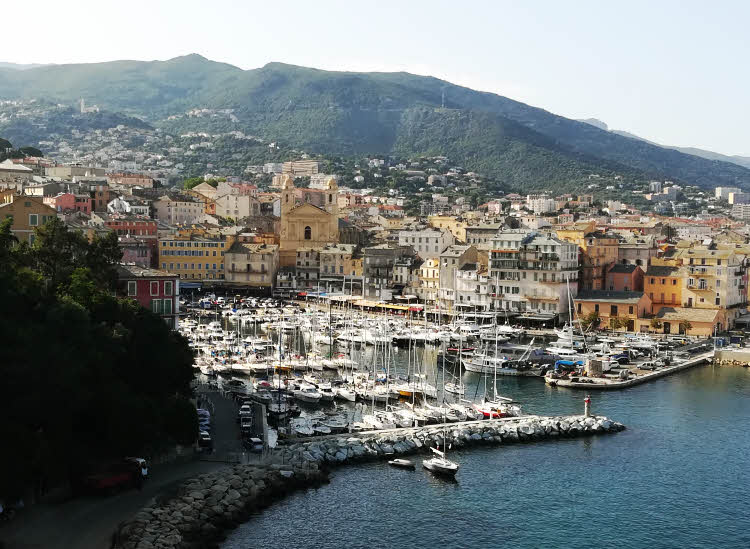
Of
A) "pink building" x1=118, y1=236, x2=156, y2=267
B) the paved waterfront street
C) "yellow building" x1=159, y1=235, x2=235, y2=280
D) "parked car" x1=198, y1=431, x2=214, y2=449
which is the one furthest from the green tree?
the paved waterfront street

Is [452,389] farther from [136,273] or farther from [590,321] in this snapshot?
[590,321]

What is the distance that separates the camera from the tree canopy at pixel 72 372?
21688 mm

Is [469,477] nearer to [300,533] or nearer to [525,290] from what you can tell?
[300,533]

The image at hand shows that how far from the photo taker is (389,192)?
15862 centimetres

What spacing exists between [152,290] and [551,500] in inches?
692

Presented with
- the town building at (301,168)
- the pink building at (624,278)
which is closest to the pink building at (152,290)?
the pink building at (624,278)

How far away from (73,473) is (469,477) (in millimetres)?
11550

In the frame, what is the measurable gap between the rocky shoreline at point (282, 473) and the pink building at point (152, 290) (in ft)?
31.8

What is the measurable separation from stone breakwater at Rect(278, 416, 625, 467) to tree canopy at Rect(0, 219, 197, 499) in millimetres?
4091

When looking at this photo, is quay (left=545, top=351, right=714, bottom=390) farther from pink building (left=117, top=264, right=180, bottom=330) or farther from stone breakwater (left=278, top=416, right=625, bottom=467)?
pink building (left=117, top=264, right=180, bottom=330)

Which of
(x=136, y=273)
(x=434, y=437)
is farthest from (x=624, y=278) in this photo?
(x=136, y=273)

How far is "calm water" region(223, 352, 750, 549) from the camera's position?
2408cm

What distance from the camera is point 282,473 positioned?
26828 mm

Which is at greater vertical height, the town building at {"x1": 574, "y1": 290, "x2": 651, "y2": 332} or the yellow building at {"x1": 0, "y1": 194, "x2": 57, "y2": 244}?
the yellow building at {"x1": 0, "y1": 194, "x2": 57, "y2": 244}
